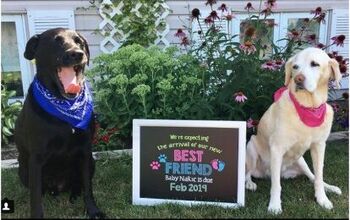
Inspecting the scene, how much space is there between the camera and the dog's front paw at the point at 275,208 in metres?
2.99

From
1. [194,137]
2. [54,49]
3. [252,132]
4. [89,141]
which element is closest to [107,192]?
[89,141]

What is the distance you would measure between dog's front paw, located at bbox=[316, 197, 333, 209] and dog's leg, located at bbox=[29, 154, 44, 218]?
77.4 inches

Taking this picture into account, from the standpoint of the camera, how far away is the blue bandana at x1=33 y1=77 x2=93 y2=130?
2.80 metres

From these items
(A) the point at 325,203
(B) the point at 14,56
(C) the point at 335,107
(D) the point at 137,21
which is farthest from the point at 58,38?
(B) the point at 14,56

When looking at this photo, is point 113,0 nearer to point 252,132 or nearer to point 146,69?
point 146,69

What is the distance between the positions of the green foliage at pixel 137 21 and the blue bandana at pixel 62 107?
2.55 meters

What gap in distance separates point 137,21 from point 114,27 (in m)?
0.33

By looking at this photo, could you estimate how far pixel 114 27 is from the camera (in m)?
5.48

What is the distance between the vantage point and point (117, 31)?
547 centimetres

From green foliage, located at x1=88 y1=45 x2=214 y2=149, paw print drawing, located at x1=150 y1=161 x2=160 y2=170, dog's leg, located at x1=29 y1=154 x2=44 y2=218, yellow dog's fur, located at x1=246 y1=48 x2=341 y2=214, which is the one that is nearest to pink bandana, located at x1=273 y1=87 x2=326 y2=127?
yellow dog's fur, located at x1=246 y1=48 x2=341 y2=214

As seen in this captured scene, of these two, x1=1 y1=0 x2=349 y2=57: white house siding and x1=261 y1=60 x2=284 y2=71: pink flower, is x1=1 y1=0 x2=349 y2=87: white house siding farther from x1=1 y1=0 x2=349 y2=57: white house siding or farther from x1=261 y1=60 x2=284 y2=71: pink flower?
x1=261 y1=60 x2=284 y2=71: pink flower

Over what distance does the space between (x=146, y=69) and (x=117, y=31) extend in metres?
1.37

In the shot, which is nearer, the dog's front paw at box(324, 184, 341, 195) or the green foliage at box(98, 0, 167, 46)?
the dog's front paw at box(324, 184, 341, 195)

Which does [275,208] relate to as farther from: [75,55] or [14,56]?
[14,56]
